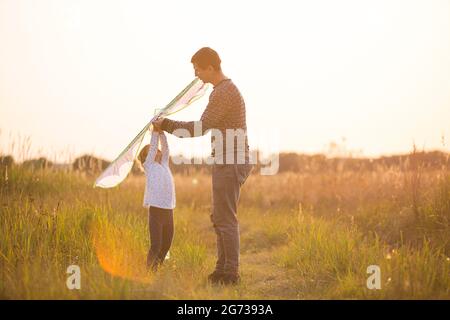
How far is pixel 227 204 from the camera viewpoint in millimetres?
5273

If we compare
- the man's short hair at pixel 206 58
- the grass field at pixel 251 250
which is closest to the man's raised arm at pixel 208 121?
the man's short hair at pixel 206 58

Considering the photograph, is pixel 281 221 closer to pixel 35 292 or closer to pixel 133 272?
pixel 133 272

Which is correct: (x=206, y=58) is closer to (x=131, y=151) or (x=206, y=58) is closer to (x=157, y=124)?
(x=157, y=124)

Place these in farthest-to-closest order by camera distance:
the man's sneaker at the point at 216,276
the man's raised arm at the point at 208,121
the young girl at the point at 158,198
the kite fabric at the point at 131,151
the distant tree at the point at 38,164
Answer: the distant tree at the point at 38,164 < the kite fabric at the point at 131,151 < the man's sneaker at the point at 216,276 < the young girl at the point at 158,198 < the man's raised arm at the point at 208,121

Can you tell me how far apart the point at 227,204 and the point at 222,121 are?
80cm

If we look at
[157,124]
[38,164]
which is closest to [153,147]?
[157,124]

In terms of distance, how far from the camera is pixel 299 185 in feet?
38.4

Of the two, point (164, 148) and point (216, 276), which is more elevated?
point (164, 148)

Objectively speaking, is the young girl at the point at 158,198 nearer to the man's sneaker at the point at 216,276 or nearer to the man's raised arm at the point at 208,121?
the man's raised arm at the point at 208,121

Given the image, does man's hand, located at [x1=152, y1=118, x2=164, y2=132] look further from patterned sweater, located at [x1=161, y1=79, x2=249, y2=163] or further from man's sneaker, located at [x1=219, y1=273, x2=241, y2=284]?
man's sneaker, located at [x1=219, y1=273, x2=241, y2=284]

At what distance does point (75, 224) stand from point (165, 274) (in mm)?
1337

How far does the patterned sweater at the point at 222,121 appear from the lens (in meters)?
5.20

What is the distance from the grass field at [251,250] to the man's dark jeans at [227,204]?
342 millimetres

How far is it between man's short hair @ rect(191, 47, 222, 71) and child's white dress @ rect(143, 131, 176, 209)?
796 millimetres
